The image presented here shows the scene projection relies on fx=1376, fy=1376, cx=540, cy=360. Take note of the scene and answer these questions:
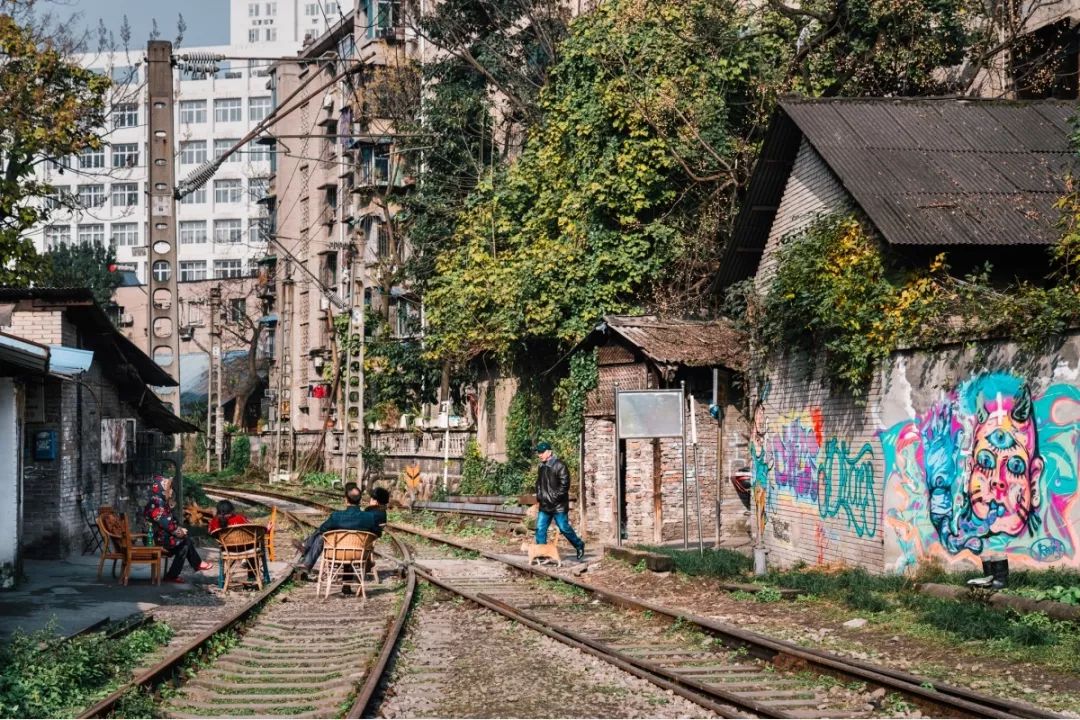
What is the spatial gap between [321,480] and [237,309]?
3140 cm

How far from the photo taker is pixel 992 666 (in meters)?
11.2

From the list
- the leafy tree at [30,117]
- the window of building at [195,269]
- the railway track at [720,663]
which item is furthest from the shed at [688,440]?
the window of building at [195,269]

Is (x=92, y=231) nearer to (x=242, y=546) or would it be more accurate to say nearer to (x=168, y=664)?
(x=242, y=546)

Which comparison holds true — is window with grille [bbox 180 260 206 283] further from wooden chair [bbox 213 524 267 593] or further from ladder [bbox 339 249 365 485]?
wooden chair [bbox 213 524 267 593]

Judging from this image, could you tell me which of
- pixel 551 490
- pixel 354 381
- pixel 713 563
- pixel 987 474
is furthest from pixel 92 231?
pixel 987 474

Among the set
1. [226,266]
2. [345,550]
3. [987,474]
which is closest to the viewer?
[987,474]

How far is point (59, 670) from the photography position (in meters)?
10.6

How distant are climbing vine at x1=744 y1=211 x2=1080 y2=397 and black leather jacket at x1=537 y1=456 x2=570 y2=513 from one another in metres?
4.22

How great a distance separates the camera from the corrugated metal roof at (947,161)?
1803 cm

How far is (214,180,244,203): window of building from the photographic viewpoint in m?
104

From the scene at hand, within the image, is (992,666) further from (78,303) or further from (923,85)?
(923,85)

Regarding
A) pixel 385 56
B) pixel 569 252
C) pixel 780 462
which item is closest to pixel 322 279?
pixel 385 56

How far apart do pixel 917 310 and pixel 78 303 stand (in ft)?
44.2

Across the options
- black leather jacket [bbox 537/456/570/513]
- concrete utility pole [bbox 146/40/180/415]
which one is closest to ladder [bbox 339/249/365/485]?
concrete utility pole [bbox 146/40/180/415]
